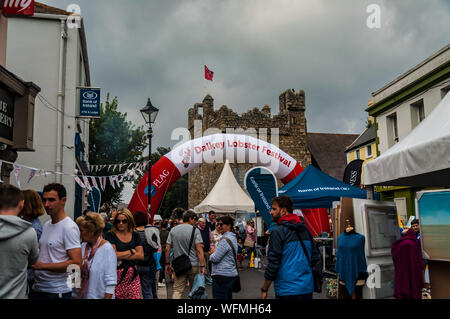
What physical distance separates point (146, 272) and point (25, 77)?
465 inches

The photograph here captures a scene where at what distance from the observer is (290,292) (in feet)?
14.1

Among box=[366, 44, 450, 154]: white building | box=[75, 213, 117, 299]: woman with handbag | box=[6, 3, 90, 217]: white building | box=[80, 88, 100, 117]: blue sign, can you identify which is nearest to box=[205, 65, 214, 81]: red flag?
box=[366, 44, 450, 154]: white building

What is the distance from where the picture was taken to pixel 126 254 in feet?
15.4

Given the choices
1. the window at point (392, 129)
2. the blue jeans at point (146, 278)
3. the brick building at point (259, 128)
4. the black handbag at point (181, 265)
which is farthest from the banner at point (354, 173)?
the brick building at point (259, 128)

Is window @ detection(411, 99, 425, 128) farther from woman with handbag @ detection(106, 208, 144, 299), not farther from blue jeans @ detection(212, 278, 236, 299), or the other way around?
woman with handbag @ detection(106, 208, 144, 299)

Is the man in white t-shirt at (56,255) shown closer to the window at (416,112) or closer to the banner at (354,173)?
the banner at (354,173)

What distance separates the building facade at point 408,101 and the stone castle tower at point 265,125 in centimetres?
1621

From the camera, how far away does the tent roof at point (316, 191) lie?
1081 cm

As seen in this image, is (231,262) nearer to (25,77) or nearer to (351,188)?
(351,188)

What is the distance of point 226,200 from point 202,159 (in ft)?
7.62

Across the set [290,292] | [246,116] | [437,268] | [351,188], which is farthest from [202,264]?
[246,116]

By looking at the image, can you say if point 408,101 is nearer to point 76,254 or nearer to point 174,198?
Result: point 76,254

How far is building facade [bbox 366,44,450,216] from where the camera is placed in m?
14.8

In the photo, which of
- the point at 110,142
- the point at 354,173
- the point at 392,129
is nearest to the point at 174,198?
the point at 110,142
